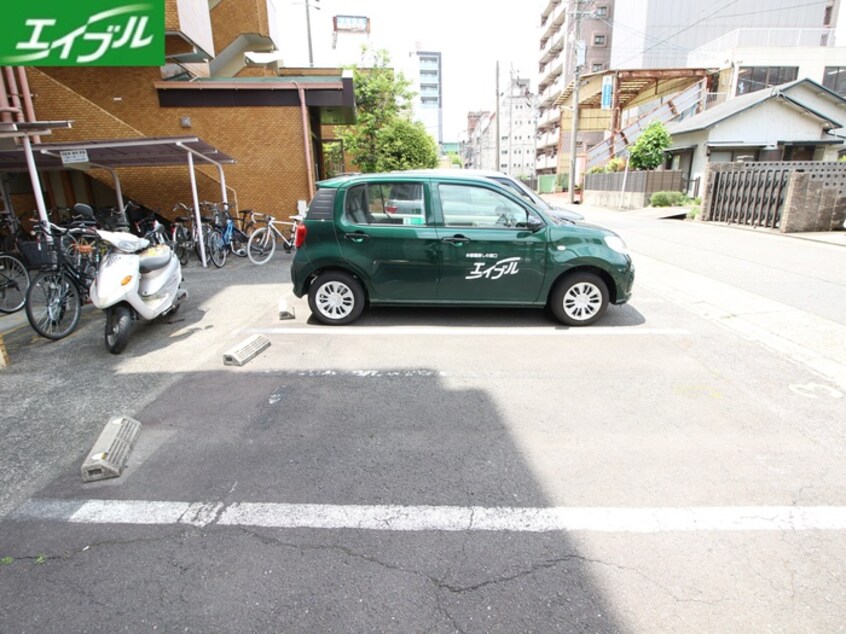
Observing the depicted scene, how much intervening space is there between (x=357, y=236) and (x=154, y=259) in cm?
245

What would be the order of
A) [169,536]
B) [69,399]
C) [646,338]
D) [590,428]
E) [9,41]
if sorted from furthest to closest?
[9,41] → [646,338] → [69,399] → [590,428] → [169,536]

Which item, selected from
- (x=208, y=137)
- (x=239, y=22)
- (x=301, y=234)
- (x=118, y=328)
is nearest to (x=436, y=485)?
(x=301, y=234)

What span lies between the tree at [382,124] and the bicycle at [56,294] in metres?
16.8

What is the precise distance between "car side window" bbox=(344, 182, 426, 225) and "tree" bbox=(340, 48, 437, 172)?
55.7 feet

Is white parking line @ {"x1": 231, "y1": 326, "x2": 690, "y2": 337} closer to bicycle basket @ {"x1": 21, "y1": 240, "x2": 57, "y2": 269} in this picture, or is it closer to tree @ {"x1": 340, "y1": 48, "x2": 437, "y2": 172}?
bicycle basket @ {"x1": 21, "y1": 240, "x2": 57, "y2": 269}

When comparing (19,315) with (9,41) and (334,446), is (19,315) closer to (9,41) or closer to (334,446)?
(9,41)

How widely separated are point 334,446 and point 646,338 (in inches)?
149

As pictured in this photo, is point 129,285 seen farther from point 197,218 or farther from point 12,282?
point 197,218

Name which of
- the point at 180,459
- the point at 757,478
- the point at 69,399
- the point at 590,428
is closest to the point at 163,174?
the point at 69,399

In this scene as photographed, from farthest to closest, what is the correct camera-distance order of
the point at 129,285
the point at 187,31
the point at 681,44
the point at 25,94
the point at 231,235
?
the point at 681,44
the point at 187,31
the point at 231,235
the point at 25,94
the point at 129,285

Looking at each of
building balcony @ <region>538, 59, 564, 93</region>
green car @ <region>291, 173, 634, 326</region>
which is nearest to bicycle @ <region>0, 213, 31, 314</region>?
green car @ <region>291, 173, 634, 326</region>

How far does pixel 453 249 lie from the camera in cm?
550

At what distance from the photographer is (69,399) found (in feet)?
13.6

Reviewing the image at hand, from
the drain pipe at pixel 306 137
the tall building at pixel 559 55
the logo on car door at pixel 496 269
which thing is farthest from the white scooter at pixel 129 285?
the tall building at pixel 559 55
